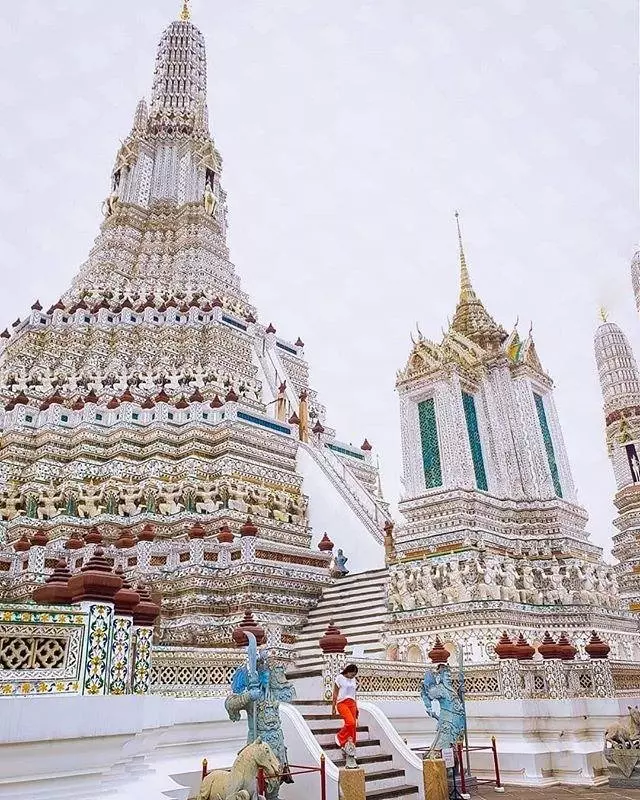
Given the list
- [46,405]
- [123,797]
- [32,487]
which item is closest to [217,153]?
[46,405]

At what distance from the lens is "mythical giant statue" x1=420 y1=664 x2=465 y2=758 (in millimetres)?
7254

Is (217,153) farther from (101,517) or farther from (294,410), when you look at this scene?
(101,517)

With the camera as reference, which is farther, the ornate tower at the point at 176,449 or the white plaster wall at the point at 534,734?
the ornate tower at the point at 176,449

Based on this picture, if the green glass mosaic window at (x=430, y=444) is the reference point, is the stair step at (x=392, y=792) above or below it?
below

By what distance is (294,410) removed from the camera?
75.0 feet

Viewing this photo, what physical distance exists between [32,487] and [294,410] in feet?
28.4

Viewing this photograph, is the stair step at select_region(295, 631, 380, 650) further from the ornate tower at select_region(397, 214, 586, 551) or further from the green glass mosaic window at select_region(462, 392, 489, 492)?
the green glass mosaic window at select_region(462, 392, 489, 492)

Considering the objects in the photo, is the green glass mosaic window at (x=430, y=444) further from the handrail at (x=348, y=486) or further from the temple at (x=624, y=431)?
the temple at (x=624, y=431)

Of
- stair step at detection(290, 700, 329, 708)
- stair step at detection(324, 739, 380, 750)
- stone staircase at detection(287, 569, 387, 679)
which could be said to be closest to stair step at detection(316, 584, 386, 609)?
stone staircase at detection(287, 569, 387, 679)

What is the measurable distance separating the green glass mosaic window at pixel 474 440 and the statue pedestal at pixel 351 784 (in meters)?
12.5

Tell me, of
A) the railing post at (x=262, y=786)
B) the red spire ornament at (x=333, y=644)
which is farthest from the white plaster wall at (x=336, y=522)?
the railing post at (x=262, y=786)

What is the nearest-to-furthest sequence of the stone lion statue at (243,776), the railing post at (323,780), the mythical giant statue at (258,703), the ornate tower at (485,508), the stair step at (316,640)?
the stone lion statue at (243,776) → the mythical giant statue at (258,703) → the railing post at (323,780) → the ornate tower at (485,508) → the stair step at (316,640)

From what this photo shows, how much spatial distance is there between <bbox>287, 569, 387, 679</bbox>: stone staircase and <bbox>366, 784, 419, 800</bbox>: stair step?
574cm

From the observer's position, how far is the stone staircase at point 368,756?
7.03 metres
